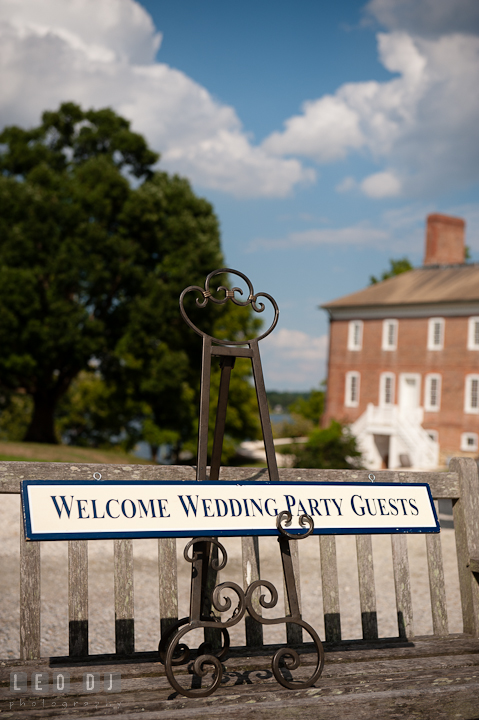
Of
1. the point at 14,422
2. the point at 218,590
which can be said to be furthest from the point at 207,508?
the point at 14,422

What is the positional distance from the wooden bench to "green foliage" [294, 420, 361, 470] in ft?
45.7

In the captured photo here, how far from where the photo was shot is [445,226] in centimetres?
4572

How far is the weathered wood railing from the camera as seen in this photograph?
10.3 feet

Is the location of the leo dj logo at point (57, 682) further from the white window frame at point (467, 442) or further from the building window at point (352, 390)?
the building window at point (352, 390)

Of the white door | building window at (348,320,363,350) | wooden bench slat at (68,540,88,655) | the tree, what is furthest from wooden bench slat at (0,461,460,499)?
building window at (348,320,363,350)

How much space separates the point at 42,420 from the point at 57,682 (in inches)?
1000

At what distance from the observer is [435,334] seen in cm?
4059

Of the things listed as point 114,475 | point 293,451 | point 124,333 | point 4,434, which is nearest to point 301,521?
point 114,475

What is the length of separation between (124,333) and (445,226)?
88.1 feet

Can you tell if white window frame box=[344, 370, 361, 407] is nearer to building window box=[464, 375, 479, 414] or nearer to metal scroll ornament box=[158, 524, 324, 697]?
building window box=[464, 375, 479, 414]

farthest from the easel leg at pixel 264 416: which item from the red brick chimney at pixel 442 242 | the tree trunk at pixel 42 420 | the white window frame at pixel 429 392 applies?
the red brick chimney at pixel 442 242

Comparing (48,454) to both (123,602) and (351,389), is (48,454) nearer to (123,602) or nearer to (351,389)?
(123,602)

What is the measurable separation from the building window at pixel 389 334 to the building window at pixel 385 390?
5.72 ft

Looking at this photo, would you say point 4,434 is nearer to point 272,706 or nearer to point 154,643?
point 154,643
